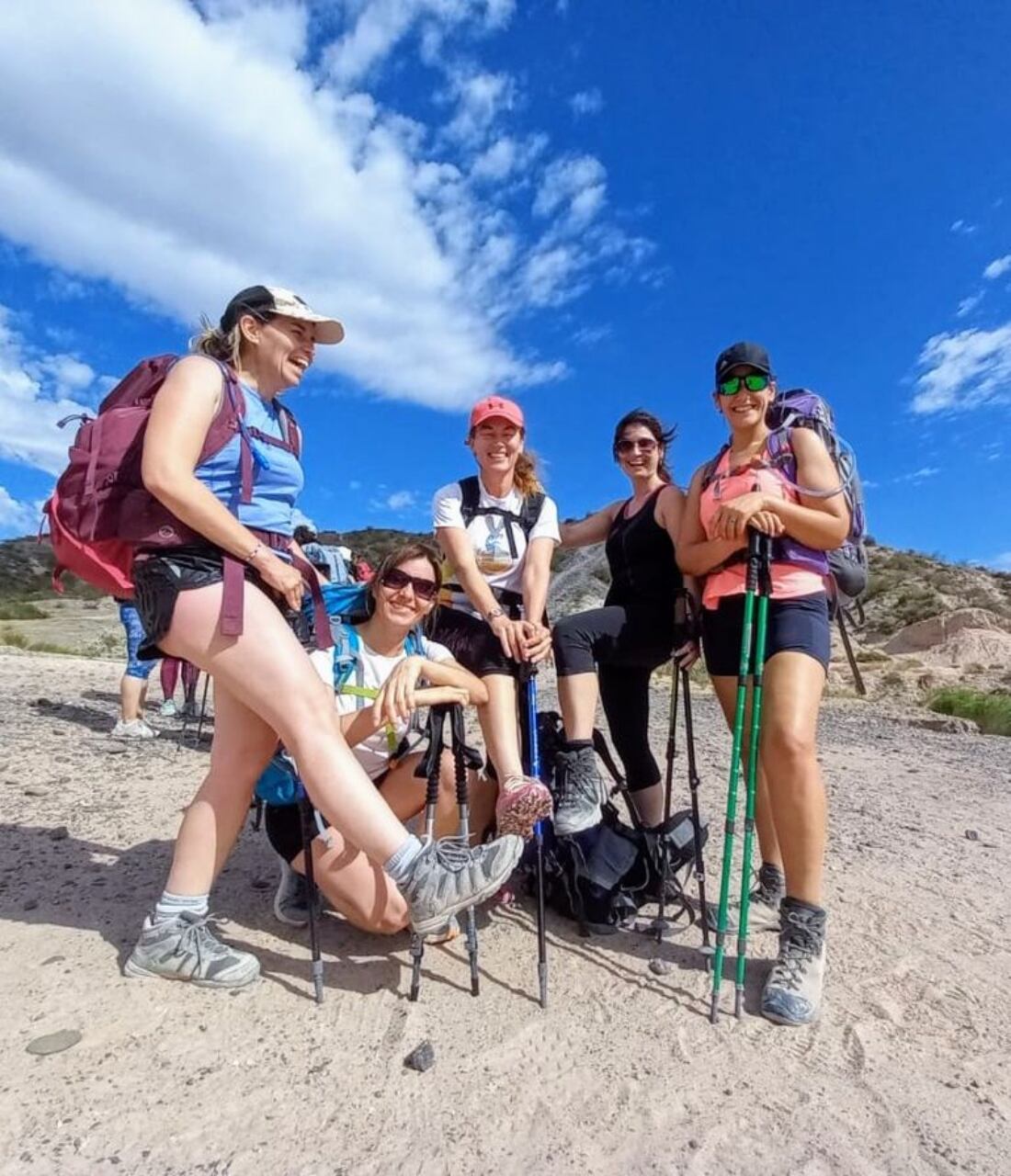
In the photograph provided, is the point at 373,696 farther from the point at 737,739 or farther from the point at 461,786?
the point at 737,739

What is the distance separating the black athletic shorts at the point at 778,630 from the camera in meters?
3.33

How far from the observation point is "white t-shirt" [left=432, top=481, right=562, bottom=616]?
4.07m

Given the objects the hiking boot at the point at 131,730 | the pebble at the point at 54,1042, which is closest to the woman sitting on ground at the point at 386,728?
the pebble at the point at 54,1042

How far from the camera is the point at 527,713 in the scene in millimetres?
3869

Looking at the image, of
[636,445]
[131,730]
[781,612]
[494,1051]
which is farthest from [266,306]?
[131,730]

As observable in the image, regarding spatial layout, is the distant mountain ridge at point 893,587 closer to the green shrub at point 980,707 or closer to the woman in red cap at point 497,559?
the green shrub at point 980,707

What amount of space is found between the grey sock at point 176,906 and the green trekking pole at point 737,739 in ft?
7.03

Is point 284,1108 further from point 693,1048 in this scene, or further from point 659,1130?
point 693,1048

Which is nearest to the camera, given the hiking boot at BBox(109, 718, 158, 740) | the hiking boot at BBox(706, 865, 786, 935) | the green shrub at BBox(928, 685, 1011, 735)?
the hiking boot at BBox(706, 865, 786, 935)

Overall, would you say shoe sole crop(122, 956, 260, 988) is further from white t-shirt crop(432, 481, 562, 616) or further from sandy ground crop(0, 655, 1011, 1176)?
white t-shirt crop(432, 481, 562, 616)

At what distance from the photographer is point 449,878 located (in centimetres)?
275

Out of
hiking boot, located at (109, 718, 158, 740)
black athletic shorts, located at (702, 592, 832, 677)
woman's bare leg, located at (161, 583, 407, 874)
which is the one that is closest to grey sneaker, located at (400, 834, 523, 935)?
woman's bare leg, located at (161, 583, 407, 874)

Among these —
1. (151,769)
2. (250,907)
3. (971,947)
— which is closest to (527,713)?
(250,907)

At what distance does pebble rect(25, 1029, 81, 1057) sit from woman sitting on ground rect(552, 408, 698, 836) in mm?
2223
